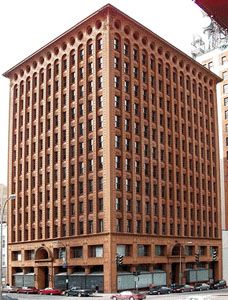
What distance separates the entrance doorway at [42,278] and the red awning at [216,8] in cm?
7873

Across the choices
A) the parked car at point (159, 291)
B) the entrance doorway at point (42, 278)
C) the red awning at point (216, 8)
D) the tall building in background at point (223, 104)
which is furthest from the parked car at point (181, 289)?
the red awning at point (216, 8)

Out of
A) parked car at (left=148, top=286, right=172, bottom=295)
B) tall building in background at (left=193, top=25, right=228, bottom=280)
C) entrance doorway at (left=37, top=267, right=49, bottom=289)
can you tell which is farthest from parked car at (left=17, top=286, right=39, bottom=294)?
tall building in background at (left=193, top=25, right=228, bottom=280)

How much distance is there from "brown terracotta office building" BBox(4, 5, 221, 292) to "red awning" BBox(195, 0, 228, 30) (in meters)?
62.6

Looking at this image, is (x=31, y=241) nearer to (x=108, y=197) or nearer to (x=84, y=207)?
(x=84, y=207)

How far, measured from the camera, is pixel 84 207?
282 ft

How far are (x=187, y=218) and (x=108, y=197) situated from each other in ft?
72.7

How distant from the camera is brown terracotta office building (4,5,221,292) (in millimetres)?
84375

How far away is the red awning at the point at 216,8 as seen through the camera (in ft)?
63.2

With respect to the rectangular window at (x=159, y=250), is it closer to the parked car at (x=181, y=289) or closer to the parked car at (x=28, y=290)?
the parked car at (x=181, y=289)

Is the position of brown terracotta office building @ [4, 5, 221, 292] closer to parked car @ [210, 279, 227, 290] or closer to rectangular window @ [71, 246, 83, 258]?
rectangular window @ [71, 246, 83, 258]

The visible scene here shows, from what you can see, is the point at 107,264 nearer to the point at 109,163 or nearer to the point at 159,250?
the point at 159,250

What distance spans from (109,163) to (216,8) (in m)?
63.8

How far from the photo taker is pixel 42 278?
9331 centimetres

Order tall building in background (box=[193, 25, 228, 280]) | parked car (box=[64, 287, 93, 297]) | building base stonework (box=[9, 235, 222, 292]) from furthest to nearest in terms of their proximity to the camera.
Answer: tall building in background (box=[193, 25, 228, 280])
building base stonework (box=[9, 235, 222, 292])
parked car (box=[64, 287, 93, 297])
